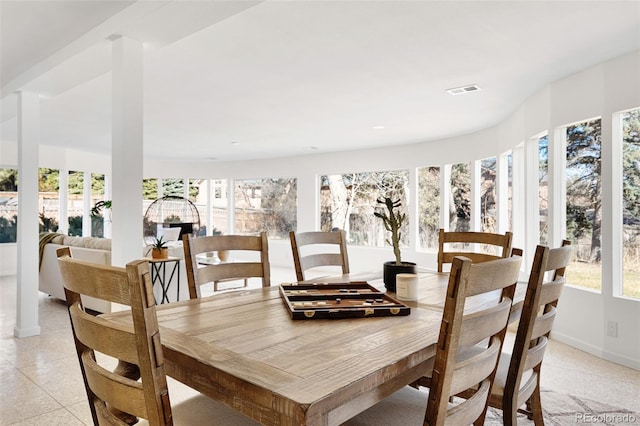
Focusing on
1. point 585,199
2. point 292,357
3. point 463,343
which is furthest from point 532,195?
point 292,357

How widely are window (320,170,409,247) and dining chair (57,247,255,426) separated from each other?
22.2 ft

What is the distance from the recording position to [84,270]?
988 mm

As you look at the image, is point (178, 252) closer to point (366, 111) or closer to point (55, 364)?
point (55, 364)

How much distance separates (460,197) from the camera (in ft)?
22.1

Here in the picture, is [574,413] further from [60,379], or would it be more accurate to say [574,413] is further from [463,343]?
[60,379]

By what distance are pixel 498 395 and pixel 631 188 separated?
2.65 metres

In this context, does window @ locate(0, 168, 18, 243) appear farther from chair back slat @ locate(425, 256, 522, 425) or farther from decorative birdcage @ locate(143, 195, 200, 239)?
chair back slat @ locate(425, 256, 522, 425)

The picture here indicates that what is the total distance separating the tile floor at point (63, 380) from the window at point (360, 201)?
4.31m

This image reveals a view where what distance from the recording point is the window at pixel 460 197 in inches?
259

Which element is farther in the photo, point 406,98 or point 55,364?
point 406,98

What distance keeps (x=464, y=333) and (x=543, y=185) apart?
3.84 m

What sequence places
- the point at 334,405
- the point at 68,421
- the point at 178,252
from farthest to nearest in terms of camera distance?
the point at 178,252 < the point at 68,421 < the point at 334,405

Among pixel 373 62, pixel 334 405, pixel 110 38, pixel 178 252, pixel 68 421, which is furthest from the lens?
pixel 178 252

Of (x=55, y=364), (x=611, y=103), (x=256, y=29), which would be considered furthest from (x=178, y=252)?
(x=611, y=103)
